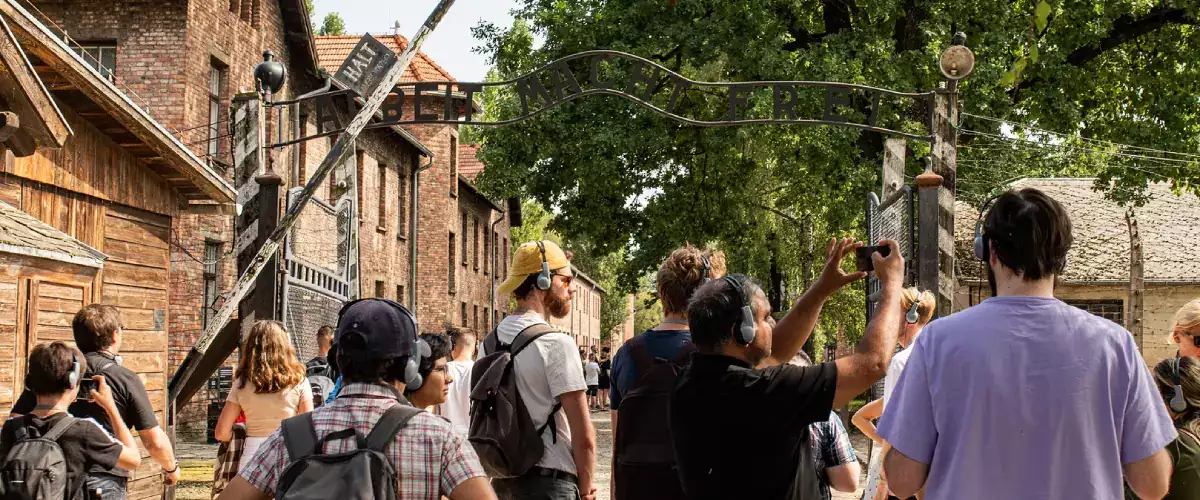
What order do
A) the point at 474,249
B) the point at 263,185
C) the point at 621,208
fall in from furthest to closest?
the point at 474,249
the point at 621,208
the point at 263,185

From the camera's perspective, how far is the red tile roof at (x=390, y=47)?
36.6 metres

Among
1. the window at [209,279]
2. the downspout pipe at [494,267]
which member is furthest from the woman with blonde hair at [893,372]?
the downspout pipe at [494,267]

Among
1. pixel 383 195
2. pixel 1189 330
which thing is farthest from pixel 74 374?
pixel 383 195

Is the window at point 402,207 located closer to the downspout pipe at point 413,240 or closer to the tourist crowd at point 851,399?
the downspout pipe at point 413,240

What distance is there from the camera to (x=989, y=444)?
10.2 ft

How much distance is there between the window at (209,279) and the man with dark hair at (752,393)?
20557 millimetres

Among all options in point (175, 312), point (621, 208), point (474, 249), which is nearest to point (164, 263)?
point (175, 312)

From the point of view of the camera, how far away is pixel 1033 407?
3074 millimetres

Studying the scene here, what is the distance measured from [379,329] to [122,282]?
983cm

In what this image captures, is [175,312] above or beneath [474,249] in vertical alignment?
beneath

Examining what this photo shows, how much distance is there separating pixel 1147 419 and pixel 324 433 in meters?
2.15

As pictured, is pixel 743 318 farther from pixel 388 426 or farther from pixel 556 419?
pixel 556 419

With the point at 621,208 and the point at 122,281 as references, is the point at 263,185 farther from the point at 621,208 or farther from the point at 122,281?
the point at 621,208

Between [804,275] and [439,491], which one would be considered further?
→ [804,275]
